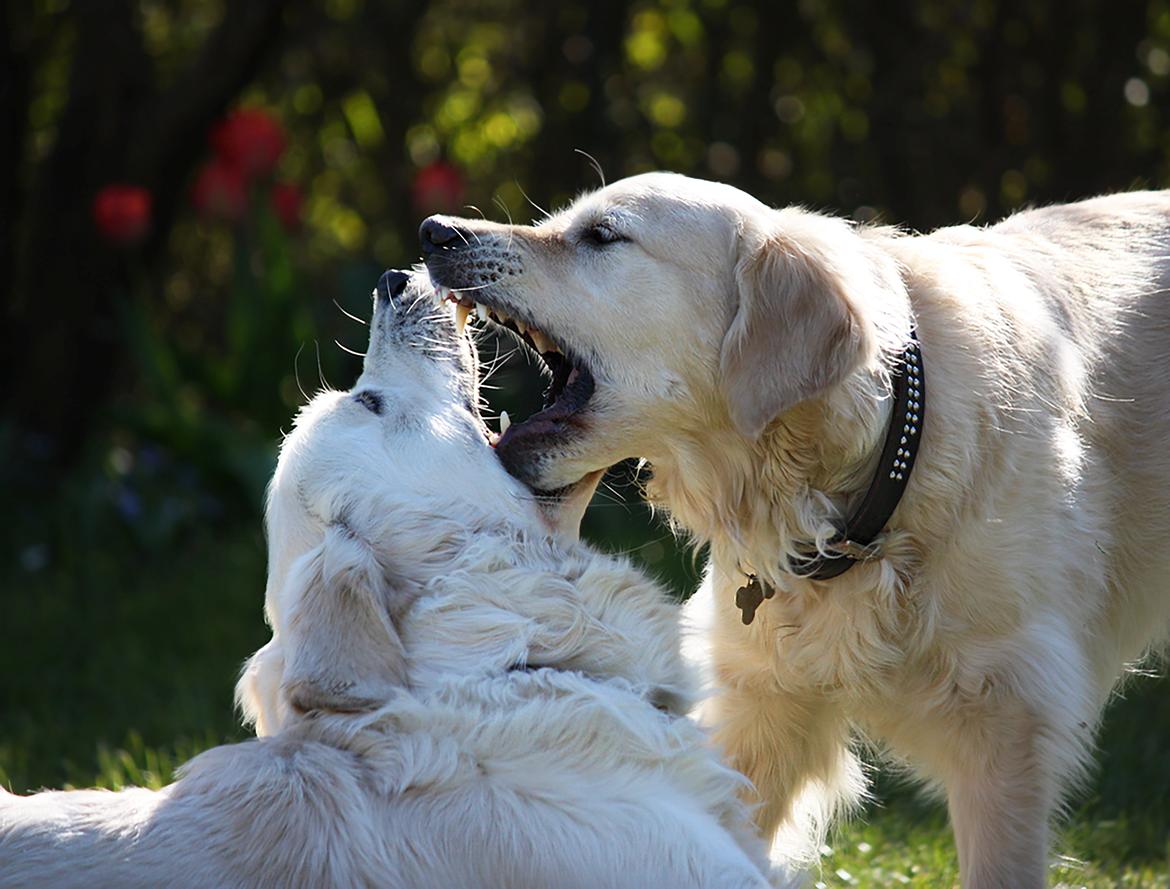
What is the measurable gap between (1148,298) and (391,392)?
6.07ft

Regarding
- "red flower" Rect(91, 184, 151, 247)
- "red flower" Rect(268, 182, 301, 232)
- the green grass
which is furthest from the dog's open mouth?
"red flower" Rect(268, 182, 301, 232)

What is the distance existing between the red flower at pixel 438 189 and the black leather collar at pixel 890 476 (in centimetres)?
463

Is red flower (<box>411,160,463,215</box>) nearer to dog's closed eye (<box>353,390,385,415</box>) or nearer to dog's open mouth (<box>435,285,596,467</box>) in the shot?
dog's open mouth (<box>435,285,596,467</box>)

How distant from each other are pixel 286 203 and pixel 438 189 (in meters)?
0.77

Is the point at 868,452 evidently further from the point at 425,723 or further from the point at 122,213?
the point at 122,213

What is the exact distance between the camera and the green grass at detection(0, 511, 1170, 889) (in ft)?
13.3

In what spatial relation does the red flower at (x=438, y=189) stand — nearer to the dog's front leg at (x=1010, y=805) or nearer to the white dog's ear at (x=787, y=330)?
the white dog's ear at (x=787, y=330)

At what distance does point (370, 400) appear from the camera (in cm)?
323

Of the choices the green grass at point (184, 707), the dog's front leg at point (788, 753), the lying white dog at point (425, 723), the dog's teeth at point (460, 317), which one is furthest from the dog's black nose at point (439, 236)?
the green grass at point (184, 707)

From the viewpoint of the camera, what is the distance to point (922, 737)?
3393 mm

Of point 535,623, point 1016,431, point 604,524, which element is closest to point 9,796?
point 535,623

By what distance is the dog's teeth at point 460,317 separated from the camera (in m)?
3.51

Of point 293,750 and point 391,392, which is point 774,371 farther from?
point 293,750

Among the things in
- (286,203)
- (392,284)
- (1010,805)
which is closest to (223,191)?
(286,203)
